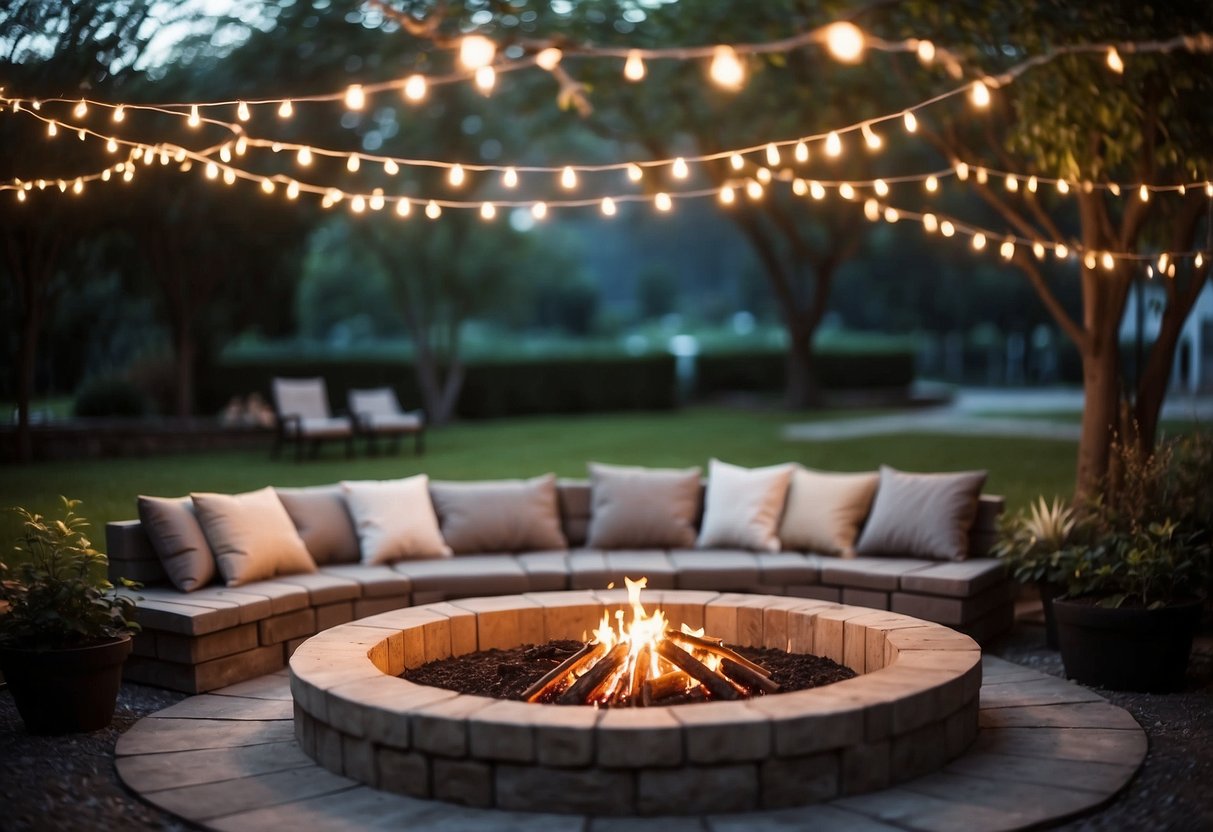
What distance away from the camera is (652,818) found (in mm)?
3154

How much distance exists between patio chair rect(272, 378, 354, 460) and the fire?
7.73m

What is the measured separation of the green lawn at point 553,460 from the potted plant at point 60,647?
5.78ft

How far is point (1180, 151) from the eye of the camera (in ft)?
18.8

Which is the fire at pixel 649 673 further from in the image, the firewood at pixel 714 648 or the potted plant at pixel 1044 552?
the potted plant at pixel 1044 552

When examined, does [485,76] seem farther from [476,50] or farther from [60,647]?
[60,647]

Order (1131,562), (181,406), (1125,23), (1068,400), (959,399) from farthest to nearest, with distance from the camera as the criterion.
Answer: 1. (959,399)
2. (1068,400)
3. (181,406)
4. (1125,23)
5. (1131,562)

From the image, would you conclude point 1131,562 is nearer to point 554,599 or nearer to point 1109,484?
point 1109,484

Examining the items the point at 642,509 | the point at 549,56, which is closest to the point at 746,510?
the point at 642,509

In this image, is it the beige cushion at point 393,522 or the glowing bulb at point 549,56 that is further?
the beige cushion at point 393,522

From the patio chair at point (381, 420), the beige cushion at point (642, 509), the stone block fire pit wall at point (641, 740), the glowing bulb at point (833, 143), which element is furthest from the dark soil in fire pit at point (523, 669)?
the patio chair at point (381, 420)

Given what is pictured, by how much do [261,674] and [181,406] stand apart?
829 centimetres

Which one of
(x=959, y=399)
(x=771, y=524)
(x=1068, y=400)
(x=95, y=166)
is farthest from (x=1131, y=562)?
(x=959, y=399)

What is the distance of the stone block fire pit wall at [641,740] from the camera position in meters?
3.15

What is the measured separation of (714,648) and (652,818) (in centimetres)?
98
